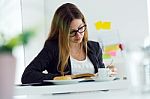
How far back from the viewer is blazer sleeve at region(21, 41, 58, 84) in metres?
1.43

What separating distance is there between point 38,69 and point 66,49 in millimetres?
209

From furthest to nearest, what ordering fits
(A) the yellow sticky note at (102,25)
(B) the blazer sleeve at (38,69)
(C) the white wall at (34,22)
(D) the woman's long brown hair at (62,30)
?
1. (A) the yellow sticky note at (102,25)
2. (D) the woman's long brown hair at (62,30)
3. (B) the blazer sleeve at (38,69)
4. (C) the white wall at (34,22)

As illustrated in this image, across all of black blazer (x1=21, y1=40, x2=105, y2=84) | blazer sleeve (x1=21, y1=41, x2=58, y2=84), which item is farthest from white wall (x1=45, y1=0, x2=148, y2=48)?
blazer sleeve (x1=21, y1=41, x2=58, y2=84)

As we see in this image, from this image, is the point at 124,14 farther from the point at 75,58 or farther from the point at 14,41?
the point at 14,41

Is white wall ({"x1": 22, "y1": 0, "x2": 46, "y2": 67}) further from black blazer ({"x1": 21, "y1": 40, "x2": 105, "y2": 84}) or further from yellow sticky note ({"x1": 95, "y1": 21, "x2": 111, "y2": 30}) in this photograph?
yellow sticky note ({"x1": 95, "y1": 21, "x2": 111, "y2": 30})

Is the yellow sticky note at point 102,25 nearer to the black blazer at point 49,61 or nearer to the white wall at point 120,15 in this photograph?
the white wall at point 120,15

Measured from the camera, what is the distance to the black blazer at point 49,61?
59.5 inches

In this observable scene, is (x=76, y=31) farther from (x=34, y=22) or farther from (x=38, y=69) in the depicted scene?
(x=34, y=22)

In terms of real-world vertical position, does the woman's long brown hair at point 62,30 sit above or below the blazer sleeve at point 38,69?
above

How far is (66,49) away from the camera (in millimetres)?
1654

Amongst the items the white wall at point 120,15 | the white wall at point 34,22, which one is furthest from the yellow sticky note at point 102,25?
the white wall at point 34,22

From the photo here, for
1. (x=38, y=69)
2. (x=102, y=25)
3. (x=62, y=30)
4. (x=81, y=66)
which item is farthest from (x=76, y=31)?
(x=102, y=25)

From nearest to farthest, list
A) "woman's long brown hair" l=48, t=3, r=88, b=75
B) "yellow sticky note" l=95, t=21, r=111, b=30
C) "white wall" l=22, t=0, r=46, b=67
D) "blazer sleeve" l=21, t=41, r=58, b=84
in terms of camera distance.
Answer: "white wall" l=22, t=0, r=46, b=67 → "blazer sleeve" l=21, t=41, r=58, b=84 → "woman's long brown hair" l=48, t=3, r=88, b=75 → "yellow sticky note" l=95, t=21, r=111, b=30

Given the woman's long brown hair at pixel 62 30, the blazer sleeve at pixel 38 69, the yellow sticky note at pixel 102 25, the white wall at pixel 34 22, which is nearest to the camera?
the white wall at pixel 34 22
